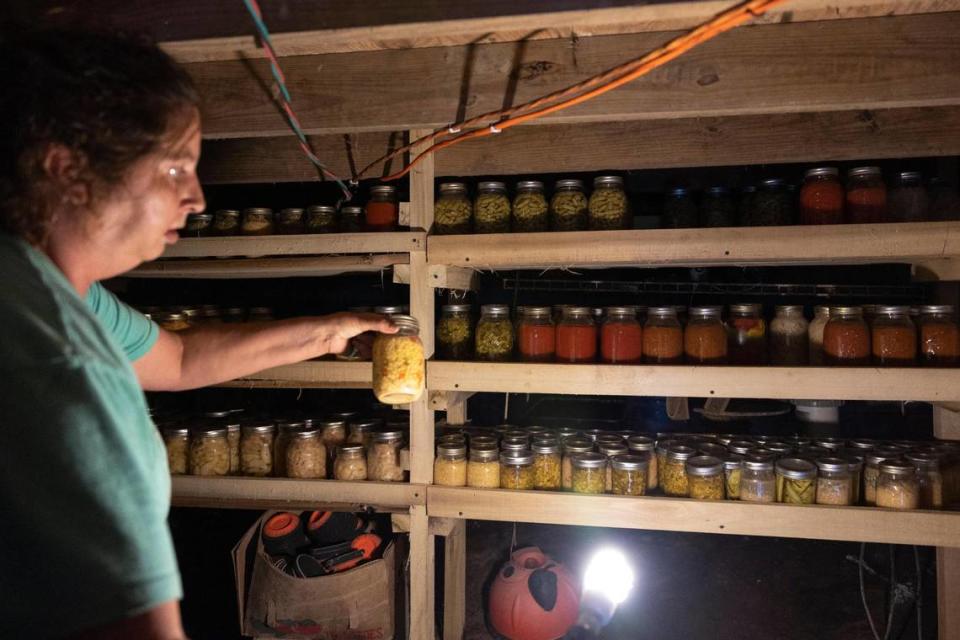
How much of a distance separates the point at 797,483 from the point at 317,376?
1.50 meters

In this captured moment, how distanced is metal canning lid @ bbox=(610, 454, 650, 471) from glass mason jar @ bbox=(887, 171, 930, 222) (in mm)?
1067

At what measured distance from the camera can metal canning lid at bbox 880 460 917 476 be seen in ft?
5.58

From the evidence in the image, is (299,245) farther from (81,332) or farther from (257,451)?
(81,332)

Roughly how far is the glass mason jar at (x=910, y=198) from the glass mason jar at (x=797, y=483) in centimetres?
80

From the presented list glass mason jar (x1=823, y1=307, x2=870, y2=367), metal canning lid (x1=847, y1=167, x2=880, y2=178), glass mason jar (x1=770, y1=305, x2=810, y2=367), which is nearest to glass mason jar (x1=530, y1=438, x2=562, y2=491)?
glass mason jar (x1=770, y1=305, x2=810, y2=367)

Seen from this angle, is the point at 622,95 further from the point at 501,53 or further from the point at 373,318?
the point at 373,318

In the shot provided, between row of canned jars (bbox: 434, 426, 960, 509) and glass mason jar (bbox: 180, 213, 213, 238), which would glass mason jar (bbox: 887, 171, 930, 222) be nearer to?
row of canned jars (bbox: 434, 426, 960, 509)

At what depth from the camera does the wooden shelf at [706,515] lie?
1.63 meters

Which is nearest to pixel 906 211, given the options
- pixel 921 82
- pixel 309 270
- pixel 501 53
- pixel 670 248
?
pixel 921 82

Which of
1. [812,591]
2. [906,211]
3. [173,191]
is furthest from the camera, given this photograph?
[812,591]

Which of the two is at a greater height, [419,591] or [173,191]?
[173,191]

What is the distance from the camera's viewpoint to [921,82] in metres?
1.33

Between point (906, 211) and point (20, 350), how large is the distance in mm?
2150

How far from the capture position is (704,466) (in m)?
1.81
